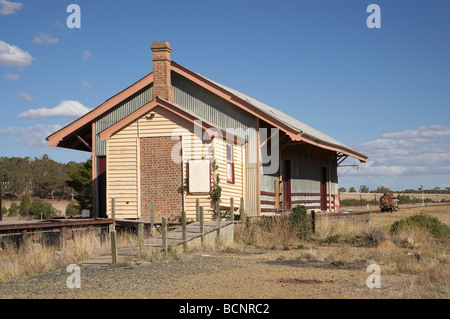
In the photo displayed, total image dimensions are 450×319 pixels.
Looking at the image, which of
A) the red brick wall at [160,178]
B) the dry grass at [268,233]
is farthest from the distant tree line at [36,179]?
the dry grass at [268,233]

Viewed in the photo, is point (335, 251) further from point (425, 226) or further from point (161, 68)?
point (161, 68)

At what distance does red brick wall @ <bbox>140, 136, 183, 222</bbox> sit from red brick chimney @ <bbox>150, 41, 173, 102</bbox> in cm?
270

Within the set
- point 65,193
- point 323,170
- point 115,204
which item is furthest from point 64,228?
point 65,193

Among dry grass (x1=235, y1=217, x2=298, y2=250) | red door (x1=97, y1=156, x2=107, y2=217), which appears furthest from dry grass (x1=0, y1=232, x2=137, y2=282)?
red door (x1=97, y1=156, x2=107, y2=217)

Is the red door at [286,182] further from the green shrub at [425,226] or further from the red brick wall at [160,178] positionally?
the red brick wall at [160,178]

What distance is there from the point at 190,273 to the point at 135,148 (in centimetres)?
968

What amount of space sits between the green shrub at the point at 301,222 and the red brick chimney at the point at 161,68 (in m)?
6.54

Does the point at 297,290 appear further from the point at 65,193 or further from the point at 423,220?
the point at 65,193

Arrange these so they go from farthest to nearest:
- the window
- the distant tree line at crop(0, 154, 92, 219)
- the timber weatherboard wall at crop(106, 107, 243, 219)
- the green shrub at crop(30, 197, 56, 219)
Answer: the distant tree line at crop(0, 154, 92, 219), the green shrub at crop(30, 197, 56, 219), the window, the timber weatherboard wall at crop(106, 107, 243, 219)

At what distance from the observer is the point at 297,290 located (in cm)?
865

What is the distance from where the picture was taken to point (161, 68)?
21500 mm

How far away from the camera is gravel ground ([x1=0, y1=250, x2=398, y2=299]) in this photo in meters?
8.34

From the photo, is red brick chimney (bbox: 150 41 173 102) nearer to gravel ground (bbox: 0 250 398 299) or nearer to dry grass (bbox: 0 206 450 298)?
dry grass (bbox: 0 206 450 298)

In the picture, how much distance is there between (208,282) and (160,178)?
10101 mm
